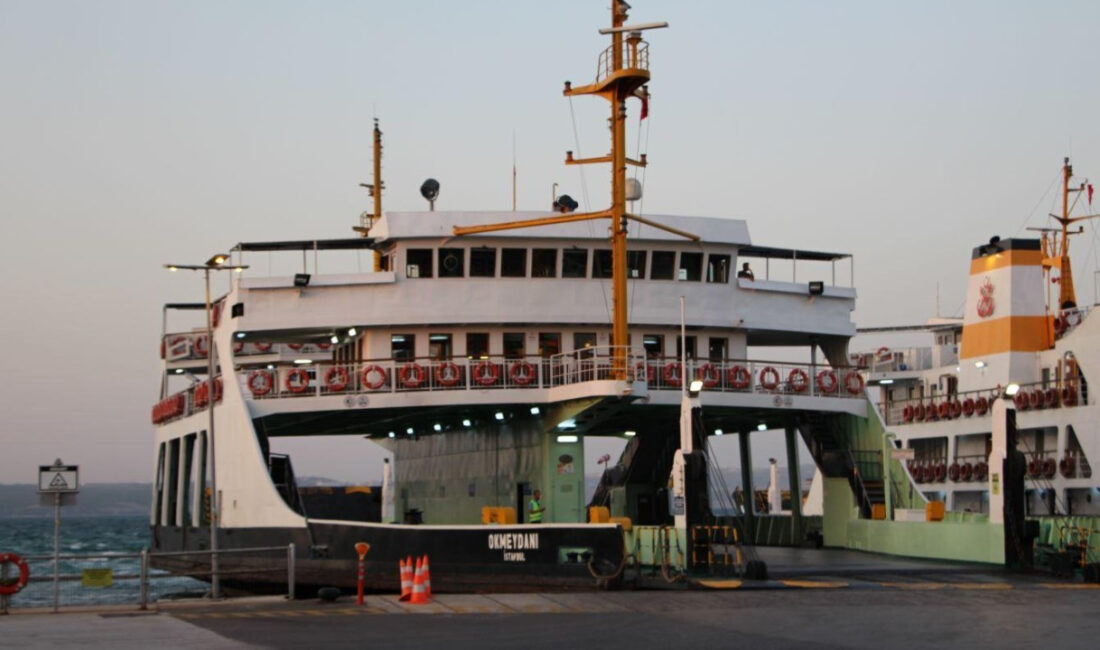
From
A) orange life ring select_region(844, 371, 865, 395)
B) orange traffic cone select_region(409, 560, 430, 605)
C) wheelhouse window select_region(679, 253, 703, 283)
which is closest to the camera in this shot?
orange traffic cone select_region(409, 560, 430, 605)

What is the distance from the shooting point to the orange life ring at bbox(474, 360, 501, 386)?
30344 mm

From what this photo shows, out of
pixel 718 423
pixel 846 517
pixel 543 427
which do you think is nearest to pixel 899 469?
pixel 846 517

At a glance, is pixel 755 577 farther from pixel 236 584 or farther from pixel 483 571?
pixel 236 584

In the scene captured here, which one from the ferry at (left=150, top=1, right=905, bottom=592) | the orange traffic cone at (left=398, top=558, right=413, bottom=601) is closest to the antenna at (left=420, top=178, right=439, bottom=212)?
the ferry at (left=150, top=1, right=905, bottom=592)

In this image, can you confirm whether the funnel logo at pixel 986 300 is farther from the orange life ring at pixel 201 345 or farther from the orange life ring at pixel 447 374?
the orange life ring at pixel 201 345

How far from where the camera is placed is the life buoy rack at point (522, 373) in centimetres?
3025

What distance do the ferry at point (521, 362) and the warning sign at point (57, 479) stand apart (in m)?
6.40

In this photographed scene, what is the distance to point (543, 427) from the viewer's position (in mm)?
31234

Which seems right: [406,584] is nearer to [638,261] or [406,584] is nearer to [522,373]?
[522,373]

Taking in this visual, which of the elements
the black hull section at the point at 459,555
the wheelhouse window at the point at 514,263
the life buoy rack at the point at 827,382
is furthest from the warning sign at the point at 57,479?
the life buoy rack at the point at 827,382

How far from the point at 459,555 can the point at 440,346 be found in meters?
7.07

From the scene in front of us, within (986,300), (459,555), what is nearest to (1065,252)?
(986,300)

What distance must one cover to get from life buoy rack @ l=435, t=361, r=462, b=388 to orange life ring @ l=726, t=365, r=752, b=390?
19.2ft

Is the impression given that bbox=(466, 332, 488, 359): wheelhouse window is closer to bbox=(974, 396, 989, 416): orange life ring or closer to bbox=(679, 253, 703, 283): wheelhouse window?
bbox=(679, 253, 703, 283): wheelhouse window
